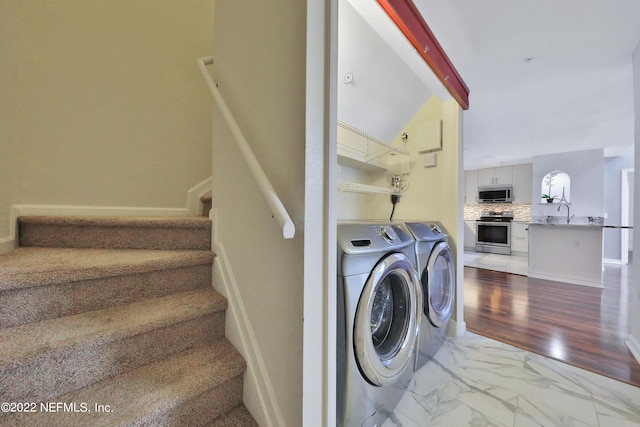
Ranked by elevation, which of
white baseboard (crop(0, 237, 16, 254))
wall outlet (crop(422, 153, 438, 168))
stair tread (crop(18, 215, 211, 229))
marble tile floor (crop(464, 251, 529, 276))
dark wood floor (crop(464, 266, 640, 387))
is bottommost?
dark wood floor (crop(464, 266, 640, 387))

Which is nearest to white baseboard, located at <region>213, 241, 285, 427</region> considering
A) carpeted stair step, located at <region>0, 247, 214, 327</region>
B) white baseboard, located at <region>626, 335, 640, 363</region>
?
carpeted stair step, located at <region>0, 247, 214, 327</region>

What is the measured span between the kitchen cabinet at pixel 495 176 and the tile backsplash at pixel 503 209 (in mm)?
577

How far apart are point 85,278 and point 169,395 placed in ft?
1.93

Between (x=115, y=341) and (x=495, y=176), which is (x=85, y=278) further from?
(x=495, y=176)

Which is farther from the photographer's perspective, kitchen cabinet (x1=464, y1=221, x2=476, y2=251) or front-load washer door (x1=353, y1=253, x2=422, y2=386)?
kitchen cabinet (x1=464, y1=221, x2=476, y2=251)

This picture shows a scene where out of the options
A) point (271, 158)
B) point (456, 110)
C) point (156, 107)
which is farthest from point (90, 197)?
point (456, 110)

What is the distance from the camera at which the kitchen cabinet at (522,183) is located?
18.6 ft

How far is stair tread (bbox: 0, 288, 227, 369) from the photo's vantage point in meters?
0.73

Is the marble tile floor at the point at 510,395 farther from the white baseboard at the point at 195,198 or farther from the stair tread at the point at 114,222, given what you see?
the white baseboard at the point at 195,198

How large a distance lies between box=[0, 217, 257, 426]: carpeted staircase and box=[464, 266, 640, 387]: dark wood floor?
87.0 inches

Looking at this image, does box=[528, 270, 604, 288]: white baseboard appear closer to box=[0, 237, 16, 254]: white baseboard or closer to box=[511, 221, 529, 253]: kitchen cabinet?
box=[511, 221, 529, 253]: kitchen cabinet

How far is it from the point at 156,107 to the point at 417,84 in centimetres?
218

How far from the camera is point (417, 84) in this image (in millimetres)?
2066

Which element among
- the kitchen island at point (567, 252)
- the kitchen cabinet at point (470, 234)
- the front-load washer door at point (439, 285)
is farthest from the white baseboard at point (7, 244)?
the kitchen cabinet at point (470, 234)
